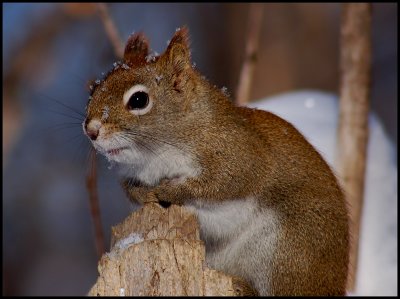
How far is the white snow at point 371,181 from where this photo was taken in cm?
414

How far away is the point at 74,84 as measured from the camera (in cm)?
762

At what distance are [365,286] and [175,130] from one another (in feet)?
4.87

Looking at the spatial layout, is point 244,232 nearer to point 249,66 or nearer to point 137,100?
point 137,100

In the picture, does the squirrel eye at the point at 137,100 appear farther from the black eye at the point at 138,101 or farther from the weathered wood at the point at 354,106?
the weathered wood at the point at 354,106

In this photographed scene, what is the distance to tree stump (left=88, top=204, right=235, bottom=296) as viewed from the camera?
269 cm

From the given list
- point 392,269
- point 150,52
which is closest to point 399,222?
point 392,269

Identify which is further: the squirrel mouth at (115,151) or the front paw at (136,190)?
the front paw at (136,190)

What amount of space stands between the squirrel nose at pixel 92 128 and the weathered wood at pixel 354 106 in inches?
61.8

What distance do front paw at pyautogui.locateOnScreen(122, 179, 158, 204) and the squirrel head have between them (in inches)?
7.5

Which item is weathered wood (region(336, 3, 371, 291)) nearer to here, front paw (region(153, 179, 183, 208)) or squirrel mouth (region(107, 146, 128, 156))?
front paw (region(153, 179, 183, 208))

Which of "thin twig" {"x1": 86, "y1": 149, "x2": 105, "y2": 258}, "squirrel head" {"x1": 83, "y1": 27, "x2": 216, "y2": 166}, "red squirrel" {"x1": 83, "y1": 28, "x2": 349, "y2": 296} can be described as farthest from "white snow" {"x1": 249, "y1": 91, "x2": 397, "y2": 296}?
"thin twig" {"x1": 86, "y1": 149, "x2": 105, "y2": 258}

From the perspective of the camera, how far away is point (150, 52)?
143 inches

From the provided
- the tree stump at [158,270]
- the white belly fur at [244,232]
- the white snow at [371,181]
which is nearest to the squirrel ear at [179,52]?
the white belly fur at [244,232]

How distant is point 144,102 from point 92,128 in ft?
0.99
